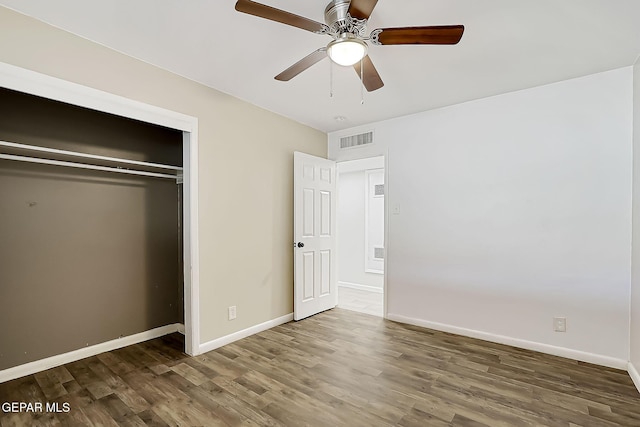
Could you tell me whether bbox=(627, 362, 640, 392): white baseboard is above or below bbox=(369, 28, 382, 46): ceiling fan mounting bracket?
below

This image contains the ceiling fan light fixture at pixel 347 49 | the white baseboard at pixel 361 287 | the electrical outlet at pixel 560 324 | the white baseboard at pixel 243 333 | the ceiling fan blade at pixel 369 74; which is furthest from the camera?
the white baseboard at pixel 361 287

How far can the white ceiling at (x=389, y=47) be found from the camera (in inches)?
75.1

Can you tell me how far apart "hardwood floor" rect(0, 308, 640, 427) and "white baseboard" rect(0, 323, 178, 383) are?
3.0 inches

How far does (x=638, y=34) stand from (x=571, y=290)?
2.10 m

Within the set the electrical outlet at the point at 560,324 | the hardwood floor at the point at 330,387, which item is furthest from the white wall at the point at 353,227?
the electrical outlet at the point at 560,324

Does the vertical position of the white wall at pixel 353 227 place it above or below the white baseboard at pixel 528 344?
above

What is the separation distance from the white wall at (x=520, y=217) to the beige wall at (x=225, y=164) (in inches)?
55.9

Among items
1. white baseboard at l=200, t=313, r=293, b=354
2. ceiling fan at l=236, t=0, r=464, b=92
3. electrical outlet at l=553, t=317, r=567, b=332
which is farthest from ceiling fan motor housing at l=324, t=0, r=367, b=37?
electrical outlet at l=553, t=317, r=567, b=332

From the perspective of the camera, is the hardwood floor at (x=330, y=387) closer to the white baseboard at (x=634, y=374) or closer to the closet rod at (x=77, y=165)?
the white baseboard at (x=634, y=374)

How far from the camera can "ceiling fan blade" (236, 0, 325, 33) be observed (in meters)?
1.54

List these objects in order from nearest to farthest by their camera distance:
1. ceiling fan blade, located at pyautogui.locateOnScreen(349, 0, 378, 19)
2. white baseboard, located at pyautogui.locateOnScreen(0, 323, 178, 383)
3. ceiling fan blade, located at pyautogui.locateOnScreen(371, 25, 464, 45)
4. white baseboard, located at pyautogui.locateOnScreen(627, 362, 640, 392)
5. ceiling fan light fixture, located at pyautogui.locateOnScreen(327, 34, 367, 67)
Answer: ceiling fan blade, located at pyautogui.locateOnScreen(349, 0, 378, 19) < ceiling fan blade, located at pyautogui.locateOnScreen(371, 25, 464, 45) < ceiling fan light fixture, located at pyautogui.locateOnScreen(327, 34, 367, 67) < white baseboard, located at pyautogui.locateOnScreen(627, 362, 640, 392) < white baseboard, located at pyautogui.locateOnScreen(0, 323, 178, 383)

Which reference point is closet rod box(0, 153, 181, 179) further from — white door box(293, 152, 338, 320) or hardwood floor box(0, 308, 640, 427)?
hardwood floor box(0, 308, 640, 427)

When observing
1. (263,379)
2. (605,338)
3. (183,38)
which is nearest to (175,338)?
(263,379)

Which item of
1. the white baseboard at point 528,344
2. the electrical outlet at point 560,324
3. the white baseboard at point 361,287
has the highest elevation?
the electrical outlet at point 560,324
